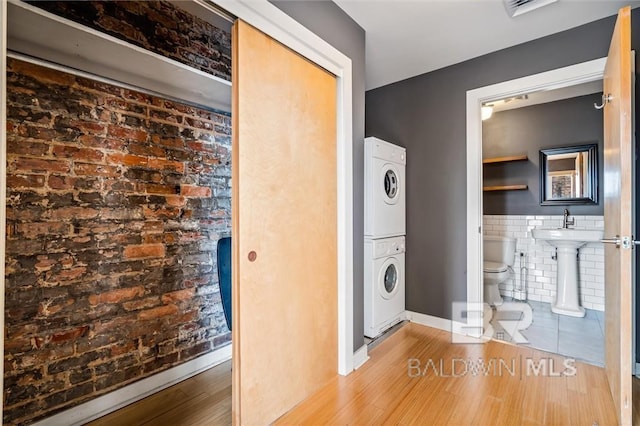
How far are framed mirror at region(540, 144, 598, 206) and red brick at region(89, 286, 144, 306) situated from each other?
4.28 metres

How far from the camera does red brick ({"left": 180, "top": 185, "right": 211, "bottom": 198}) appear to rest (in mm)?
2133

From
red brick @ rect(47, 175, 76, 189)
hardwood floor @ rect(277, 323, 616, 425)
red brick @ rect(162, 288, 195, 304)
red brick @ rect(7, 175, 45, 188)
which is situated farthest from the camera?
red brick @ rect(162, 288, 195, 304)

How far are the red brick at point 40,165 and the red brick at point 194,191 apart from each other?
25.1 inches

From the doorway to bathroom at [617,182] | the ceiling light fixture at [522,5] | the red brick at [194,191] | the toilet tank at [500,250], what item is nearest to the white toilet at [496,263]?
the toilet tank at [500,250]

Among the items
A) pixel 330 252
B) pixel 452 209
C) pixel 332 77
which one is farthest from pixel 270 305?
pixel 452 209

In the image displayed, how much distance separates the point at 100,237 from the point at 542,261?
174 inches

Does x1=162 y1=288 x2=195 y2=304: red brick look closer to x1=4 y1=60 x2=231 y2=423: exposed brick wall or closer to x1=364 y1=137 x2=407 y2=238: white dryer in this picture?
x1=4 y1=60 x2=231 y2=423: exposed brick wall

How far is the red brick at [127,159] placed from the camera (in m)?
1.79

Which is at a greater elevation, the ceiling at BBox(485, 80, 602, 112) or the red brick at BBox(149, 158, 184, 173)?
the ceiling at BBox(485, 80, 602, 112)

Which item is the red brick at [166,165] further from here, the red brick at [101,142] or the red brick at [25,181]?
the red brick at [25,181]

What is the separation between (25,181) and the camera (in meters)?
1.50

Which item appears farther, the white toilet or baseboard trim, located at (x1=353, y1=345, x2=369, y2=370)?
Result: the white toilet

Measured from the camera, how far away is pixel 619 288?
61.9 inches

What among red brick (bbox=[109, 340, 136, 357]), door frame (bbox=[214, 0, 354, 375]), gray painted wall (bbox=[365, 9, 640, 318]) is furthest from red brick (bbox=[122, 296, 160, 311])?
gray painted wall (bbox=[365, 9, 640, 318])
